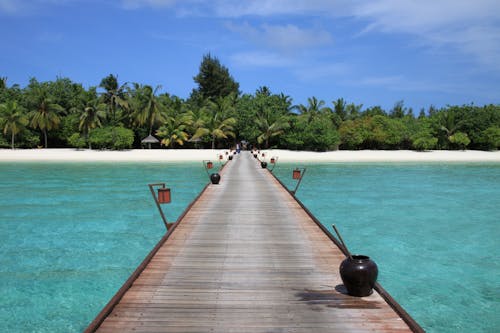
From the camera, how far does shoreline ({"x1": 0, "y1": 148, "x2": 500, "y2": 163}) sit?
47.5 metres

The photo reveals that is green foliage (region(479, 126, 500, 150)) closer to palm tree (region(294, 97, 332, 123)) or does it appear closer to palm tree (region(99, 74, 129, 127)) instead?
palm tree (region(294, 97, 332, 123))

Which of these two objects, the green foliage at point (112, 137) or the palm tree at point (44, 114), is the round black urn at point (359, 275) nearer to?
the green foliage at point (112, 137)

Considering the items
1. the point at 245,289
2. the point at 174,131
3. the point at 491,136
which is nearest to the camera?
the point at 245,289

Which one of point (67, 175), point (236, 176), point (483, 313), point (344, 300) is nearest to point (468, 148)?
point (236, 176)

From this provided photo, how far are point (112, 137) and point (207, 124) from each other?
42.5ft

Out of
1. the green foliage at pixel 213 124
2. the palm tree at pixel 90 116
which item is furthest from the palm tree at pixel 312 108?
the palm tree at pixel 90 116

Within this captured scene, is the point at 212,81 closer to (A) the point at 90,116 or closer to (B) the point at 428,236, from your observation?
(A) the point at 90,116

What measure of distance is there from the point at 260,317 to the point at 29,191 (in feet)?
76.8

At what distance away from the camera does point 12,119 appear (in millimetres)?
51531

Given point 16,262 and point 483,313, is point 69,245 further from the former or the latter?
point 483,313

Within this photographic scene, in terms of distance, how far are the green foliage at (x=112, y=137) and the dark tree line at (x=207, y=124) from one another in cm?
13

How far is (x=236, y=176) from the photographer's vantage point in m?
22.6

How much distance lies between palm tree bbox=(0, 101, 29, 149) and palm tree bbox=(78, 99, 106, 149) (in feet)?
24.1

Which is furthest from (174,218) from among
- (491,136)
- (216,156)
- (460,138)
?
(491,136)
